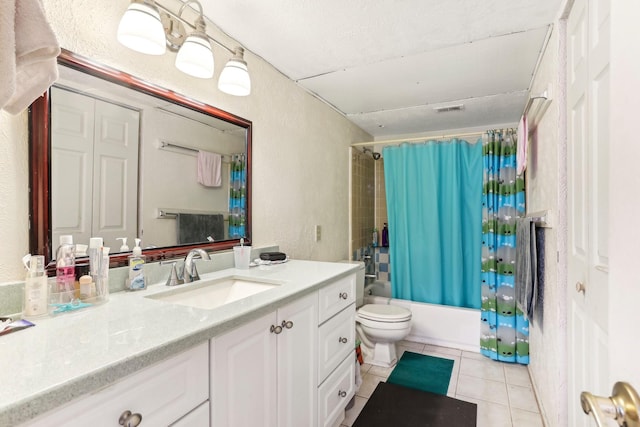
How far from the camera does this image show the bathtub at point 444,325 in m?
2.71

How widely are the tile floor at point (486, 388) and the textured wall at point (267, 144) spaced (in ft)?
3.36

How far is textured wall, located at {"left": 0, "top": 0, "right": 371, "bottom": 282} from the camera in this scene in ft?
3.10

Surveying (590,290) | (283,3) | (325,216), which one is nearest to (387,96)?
(325,216)

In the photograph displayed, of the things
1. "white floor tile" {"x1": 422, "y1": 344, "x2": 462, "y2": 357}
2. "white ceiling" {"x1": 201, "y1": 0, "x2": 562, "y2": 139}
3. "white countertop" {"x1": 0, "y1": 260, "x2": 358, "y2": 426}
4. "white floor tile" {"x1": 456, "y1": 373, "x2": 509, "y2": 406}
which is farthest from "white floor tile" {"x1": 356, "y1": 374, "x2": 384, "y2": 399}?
"white ceiling" {"x1": 201, "y1": 0, "x2": 562, "y2": 139}

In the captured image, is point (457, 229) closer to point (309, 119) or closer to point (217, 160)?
point (309, 119)

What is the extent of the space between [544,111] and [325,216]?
164 centimetres

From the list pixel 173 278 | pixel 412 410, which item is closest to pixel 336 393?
pixel 412 410

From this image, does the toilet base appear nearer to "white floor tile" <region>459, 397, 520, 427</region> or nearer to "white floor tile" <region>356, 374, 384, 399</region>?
"white floor tile" <region>356, 374, 384, 399</region>

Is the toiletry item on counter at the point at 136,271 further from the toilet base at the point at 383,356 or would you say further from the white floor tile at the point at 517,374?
the white floor tile at the point at 517,374

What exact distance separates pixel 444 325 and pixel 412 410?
112 centimetres

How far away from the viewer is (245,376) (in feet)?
3.19

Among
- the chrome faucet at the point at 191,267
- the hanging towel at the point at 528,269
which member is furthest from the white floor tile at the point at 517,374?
the chrome faucet at the point at 191,267

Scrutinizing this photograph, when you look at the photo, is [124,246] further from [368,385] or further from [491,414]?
[491,414]

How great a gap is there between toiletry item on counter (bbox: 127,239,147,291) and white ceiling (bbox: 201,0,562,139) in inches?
46.2
